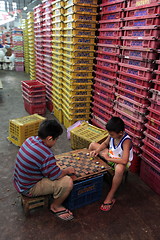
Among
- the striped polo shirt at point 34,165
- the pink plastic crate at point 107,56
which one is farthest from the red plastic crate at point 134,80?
the striped polo shirt at point 34,165

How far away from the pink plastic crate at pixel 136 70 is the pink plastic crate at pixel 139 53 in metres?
0.18

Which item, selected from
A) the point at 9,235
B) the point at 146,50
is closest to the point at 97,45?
the point at 146,50

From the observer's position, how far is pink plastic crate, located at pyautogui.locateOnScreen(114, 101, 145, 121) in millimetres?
3709

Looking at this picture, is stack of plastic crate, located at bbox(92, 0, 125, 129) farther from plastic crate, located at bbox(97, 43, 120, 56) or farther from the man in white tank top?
the man in white tank top

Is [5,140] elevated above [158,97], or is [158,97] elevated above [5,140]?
[158,97]

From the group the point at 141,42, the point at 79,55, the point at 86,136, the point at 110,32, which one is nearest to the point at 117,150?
the point at 86,136

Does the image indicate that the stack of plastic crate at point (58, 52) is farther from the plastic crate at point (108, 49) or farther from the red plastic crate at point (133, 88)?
the red plastic crate at point (133, 88)

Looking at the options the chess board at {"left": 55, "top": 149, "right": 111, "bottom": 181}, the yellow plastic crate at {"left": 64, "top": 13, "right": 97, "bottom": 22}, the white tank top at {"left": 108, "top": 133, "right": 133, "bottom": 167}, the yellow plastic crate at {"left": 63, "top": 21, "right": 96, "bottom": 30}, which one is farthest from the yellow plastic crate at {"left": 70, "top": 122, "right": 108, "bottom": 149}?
the yellow plastic crate at {"left": 64, "top": 13, "right": 97, "bottom": 22}

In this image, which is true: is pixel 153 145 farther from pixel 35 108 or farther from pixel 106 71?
pixel 35 108

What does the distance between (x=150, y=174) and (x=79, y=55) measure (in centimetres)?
323

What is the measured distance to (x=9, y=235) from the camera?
262cm

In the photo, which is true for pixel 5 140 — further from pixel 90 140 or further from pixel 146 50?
pixel 146 50

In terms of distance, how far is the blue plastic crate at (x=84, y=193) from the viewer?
Answer: 291 centimetres

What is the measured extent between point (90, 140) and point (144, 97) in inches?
52.6
